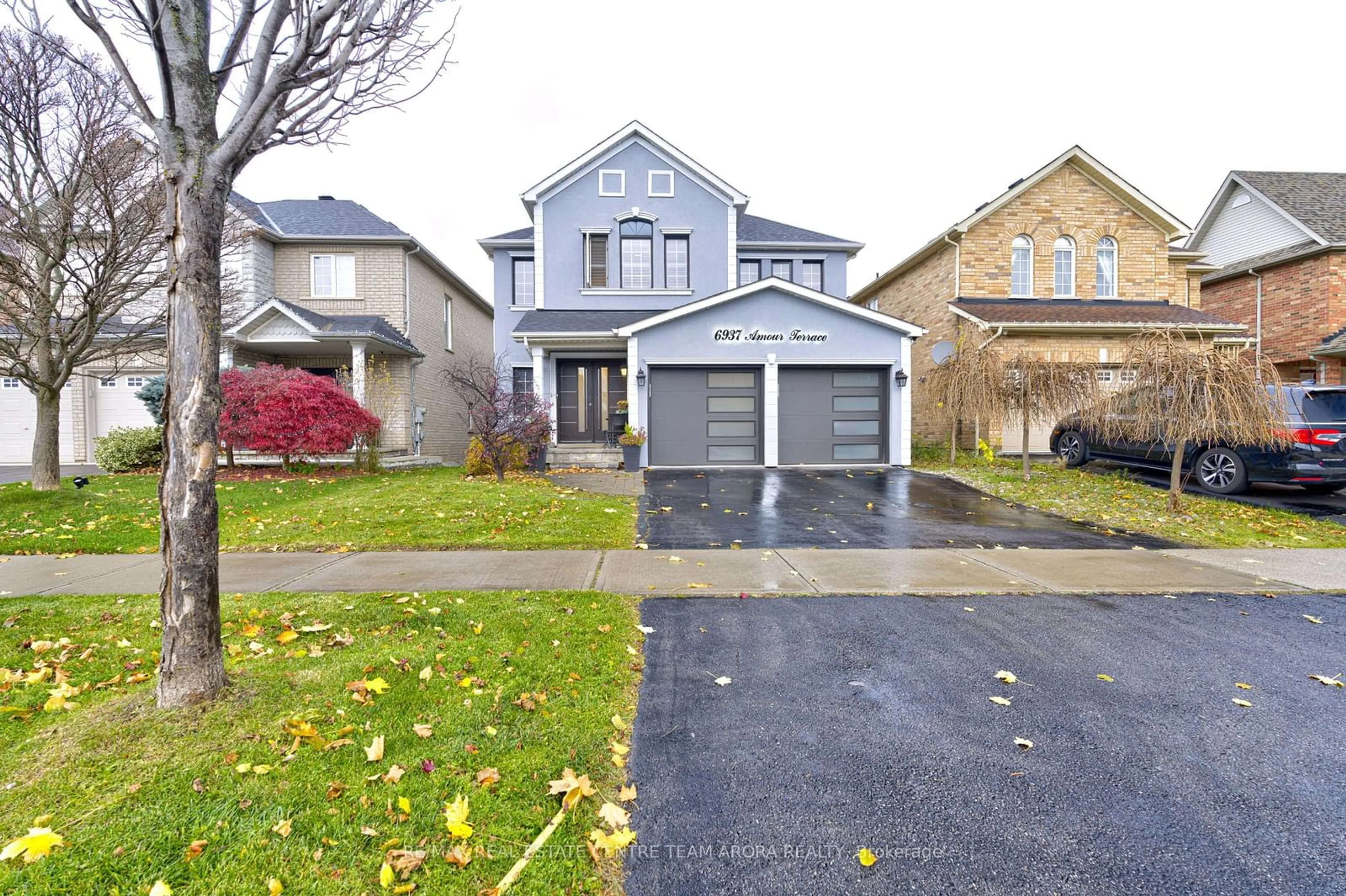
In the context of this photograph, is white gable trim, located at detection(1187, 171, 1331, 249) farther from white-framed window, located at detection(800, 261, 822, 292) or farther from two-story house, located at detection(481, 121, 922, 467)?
two-story house, located at detection(481, 121, 922, 467)

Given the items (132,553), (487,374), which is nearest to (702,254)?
(487,374)

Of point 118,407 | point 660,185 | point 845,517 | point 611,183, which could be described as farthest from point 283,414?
point 660,185

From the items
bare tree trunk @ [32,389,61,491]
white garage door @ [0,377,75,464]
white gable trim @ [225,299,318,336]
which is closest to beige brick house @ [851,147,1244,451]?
white gable trim @ [225,299,318,336]

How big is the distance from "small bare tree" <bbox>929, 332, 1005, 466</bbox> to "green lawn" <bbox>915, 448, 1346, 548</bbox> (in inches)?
54.8

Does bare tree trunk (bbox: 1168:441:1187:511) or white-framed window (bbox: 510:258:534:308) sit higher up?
white-framed window (bbox: 510:258:534:308)

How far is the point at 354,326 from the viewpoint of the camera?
15180 mm

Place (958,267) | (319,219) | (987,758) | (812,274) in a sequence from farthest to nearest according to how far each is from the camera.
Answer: (812,274) < (319,219) < (958,267) < (987,758)

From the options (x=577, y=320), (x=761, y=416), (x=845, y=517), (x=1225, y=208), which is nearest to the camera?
(x=845, y=517)

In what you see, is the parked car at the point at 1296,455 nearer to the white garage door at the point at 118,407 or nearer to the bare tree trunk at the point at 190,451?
the bare tree trunk at the point at 190,451

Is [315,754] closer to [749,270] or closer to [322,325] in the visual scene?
[322,325]

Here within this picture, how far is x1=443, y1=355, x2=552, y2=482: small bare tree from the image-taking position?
37.3 feet

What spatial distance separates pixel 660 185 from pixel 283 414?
11273 millimetres

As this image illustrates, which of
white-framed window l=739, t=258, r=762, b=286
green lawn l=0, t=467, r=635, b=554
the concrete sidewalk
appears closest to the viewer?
the concrete sidewalk

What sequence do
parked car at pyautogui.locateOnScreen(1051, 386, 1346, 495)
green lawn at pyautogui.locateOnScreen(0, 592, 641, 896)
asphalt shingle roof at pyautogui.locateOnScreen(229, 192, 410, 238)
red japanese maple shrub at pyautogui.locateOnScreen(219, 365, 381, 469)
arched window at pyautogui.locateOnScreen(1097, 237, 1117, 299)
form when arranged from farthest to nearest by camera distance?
arched window at pyautogui.locateOnScreen(1097, 237, 1117, 299) → asphalt shingle roof at pyautogui.locateOnScreen(229, 192, 410, 238) → red japanese maple shrub at pyautogui.locateOnScreen(219, 365, 381, 469) → parked car at pyautogui.locateOnScreen(1051, 386, 1346, 495) → green lawn at pyautogui.locateOnScreen(0, 592, 641, 896)
